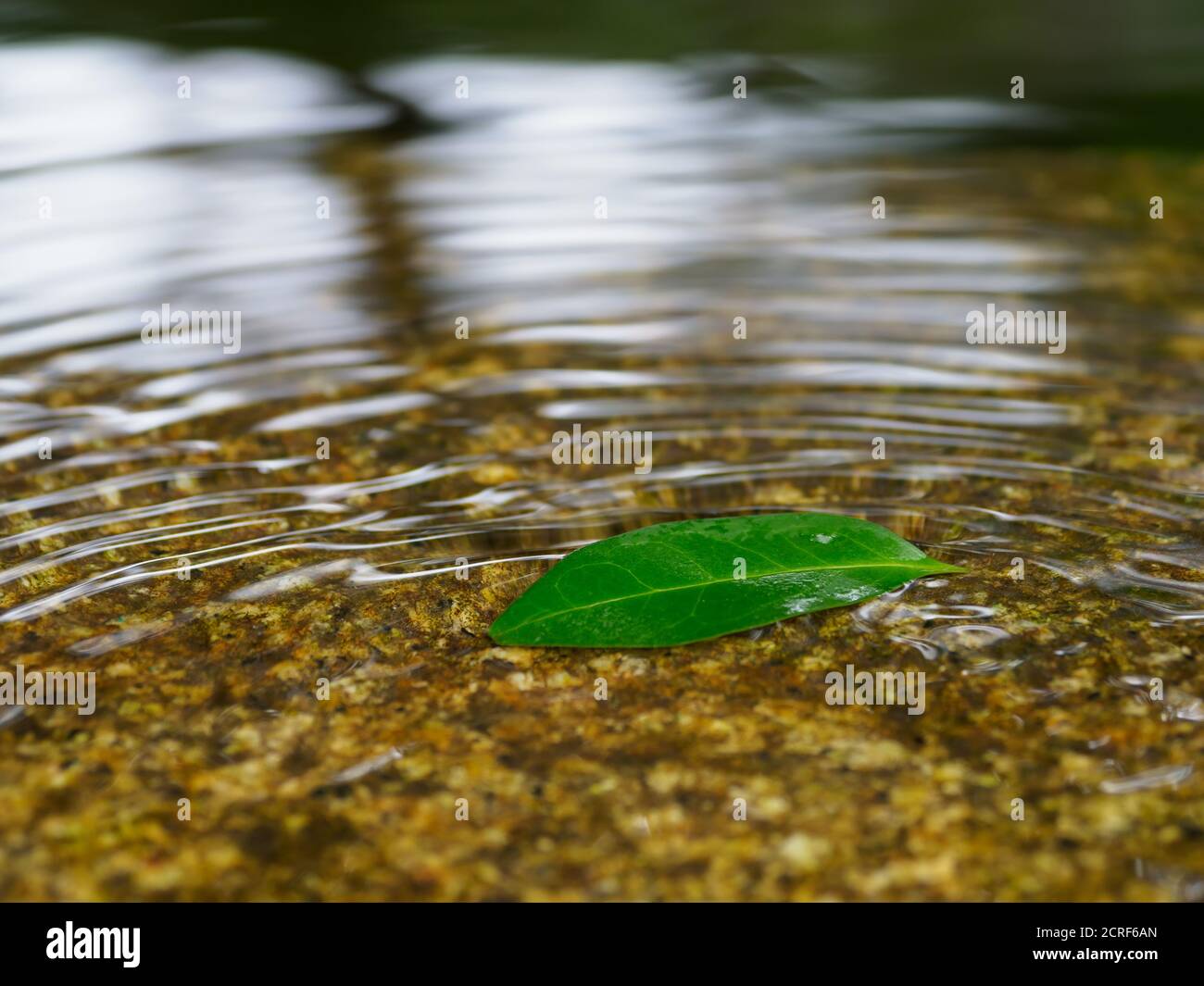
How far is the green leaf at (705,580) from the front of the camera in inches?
43.6

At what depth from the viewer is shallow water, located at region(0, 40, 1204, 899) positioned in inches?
36.5

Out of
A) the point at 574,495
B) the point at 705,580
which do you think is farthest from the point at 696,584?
the point at 574,495

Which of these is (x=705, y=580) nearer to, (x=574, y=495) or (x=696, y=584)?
(x=696, y=584)

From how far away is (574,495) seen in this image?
139 centimetres

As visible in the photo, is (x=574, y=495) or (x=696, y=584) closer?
(x=696, y=584)

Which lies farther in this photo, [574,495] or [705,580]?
[574,495]

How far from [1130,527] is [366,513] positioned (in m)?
0.80

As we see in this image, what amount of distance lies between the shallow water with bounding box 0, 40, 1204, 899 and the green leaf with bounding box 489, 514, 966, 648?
0.03m

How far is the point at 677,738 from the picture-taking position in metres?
1.01

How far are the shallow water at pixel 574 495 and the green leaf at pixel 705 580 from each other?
0.09 ft

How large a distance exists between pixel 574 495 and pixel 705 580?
0.92 feet

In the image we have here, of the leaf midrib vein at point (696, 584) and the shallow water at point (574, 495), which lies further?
the leaf midrib vein at point (696, 584)
